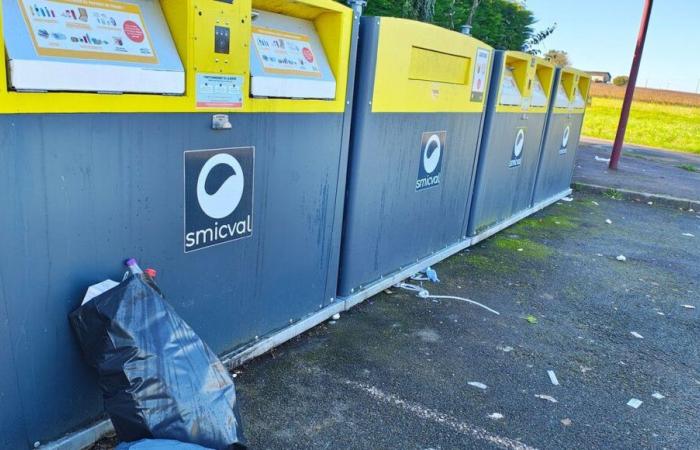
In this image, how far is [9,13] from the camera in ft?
5.72

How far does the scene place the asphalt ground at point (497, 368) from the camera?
8.61 feet

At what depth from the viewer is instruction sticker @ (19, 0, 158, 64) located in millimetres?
1819

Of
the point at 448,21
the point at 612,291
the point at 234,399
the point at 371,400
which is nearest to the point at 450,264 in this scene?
the point at 612,291

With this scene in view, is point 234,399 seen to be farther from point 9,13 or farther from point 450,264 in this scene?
point 450,264

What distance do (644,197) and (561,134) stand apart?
88.9 inches

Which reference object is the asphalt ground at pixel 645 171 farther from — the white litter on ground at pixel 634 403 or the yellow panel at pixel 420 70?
the white litter on ground at pixel 634 403

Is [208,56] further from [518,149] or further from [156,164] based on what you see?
[518,149]

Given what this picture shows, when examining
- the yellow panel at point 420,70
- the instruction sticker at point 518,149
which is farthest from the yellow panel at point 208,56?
the instruction sticker at point 518,149

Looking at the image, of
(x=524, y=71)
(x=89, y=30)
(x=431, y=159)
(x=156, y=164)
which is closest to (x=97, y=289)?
(x=156, y=164)

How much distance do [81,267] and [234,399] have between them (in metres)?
0.76

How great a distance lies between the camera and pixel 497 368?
3260 millimetres

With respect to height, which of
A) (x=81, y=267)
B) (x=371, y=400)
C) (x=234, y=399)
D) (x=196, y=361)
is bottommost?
(x=371, y=400)

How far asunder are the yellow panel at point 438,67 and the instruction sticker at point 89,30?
6.94ft

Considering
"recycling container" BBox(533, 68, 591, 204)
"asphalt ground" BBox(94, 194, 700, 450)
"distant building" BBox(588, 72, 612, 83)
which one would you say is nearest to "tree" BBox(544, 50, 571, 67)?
"recycling container" BBox(533, 68, 591, 204)
